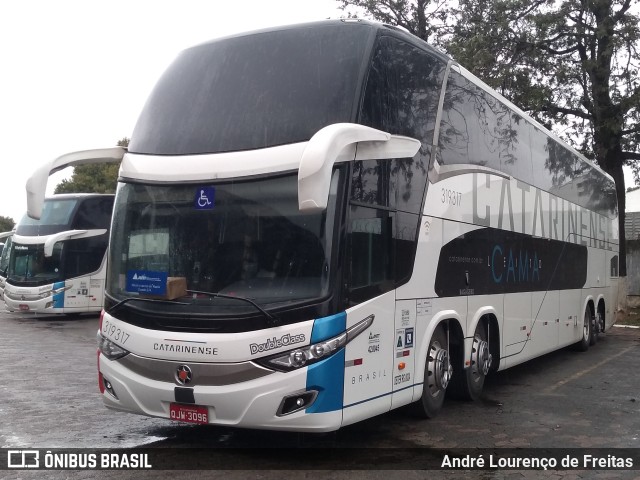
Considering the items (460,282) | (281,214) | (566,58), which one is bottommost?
(460,282)

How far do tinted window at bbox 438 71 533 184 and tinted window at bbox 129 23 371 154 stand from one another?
1.94 metres

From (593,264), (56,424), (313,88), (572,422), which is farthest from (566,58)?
(56,424)

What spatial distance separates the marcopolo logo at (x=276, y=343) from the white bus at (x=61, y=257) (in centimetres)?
1770

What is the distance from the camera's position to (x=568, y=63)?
22.5 meters

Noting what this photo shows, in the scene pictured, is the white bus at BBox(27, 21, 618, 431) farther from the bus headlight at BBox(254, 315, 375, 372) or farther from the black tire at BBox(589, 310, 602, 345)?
the black tire at BBox(589, 310, 602, 345)

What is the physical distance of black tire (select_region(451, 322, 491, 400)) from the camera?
8.94 metres

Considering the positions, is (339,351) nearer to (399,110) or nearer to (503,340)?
(399,110)

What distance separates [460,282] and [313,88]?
129 inches

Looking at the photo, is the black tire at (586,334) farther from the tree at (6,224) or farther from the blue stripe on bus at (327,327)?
the tree at (6,224)

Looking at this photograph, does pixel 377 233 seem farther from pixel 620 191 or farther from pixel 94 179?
pixel 94 179

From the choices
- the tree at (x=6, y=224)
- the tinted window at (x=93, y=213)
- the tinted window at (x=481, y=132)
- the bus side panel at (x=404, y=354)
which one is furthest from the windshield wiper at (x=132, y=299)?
the tree at (x=6, y=224)

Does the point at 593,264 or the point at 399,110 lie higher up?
the point at 399,110

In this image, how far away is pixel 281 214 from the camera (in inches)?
243

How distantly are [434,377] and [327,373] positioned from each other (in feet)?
8.13
